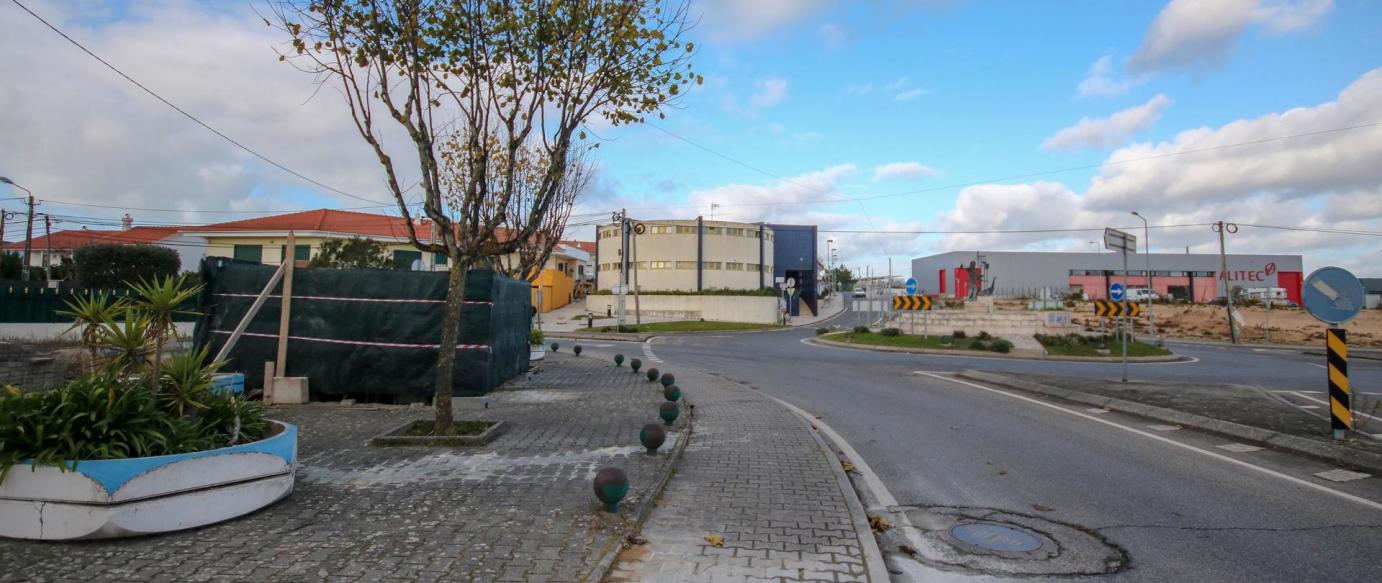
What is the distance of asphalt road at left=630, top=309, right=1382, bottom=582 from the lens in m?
4.60

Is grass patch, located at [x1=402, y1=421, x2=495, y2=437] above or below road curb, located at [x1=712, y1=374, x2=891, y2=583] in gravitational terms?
above

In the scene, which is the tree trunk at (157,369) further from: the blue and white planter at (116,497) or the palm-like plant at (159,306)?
the blue and white planter at (116,497)

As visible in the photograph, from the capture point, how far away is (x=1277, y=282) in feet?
267

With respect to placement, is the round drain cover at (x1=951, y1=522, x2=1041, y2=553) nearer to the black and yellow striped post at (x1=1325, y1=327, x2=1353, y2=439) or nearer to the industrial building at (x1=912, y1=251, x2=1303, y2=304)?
the black and yellow striped post at (x1=1325, y1=327, x2=1353, y2=439)

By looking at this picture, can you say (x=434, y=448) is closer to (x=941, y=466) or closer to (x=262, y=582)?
(x=262, y=582)

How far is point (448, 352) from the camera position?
7879 mm

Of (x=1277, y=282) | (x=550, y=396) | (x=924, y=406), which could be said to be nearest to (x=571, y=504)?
(x=550, y=396)

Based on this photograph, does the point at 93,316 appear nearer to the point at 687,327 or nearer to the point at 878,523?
the point at 878,523

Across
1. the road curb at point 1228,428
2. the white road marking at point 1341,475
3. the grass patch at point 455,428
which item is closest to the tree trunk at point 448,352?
the grass patch at point 455,428

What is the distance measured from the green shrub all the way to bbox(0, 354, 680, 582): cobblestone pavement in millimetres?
32776

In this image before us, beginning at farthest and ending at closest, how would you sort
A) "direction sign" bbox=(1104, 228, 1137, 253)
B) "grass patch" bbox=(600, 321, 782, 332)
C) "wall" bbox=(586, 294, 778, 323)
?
"wall" bbox=(586, 294, 778, 323) < "grass patch" bbox=(600, 321, 782, 332) < "direction sign" bbox=(1104, 228, 1137, 253)

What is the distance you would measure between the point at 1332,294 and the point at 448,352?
10.2 m

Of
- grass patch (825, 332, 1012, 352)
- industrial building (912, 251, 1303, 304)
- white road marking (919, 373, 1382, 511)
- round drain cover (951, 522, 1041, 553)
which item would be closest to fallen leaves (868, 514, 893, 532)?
round drain cover (951, 522, 1041, 553)

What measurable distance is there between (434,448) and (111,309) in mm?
3019
